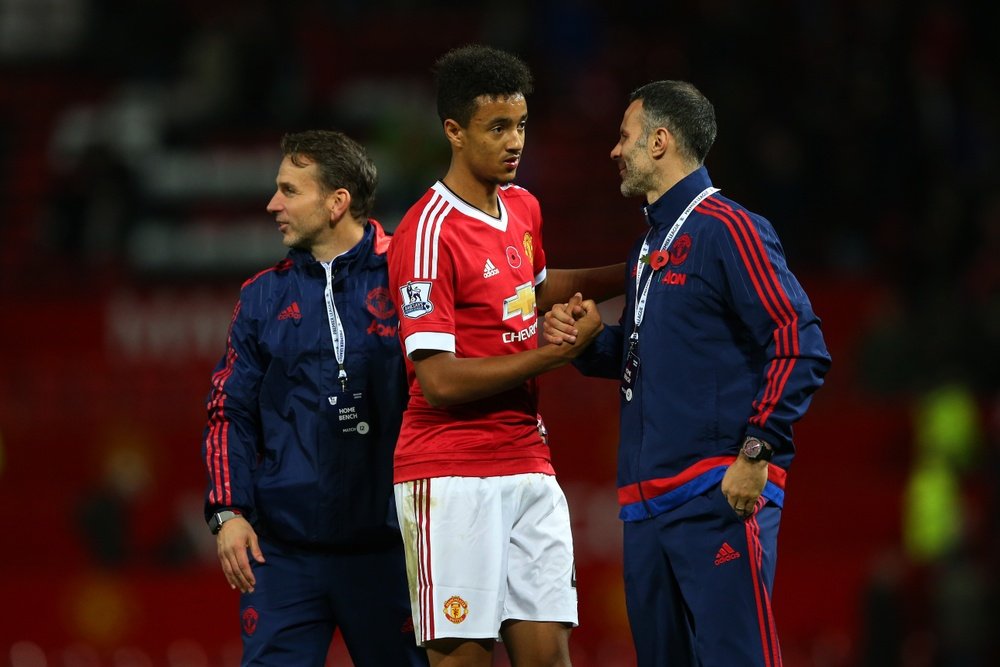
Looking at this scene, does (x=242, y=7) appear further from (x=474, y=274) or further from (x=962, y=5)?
(x=474, y=274)

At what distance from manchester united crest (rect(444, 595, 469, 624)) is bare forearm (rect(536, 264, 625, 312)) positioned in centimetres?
126

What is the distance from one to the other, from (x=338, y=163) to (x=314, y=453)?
1.06 m

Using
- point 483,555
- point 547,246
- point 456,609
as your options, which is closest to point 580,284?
point 483,555

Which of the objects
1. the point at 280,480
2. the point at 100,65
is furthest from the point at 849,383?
the point at 100,65

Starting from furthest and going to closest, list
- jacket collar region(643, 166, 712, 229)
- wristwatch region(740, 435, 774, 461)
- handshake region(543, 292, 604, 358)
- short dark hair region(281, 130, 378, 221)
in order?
short dark hair region(281, 130, 378, 221) < jacket collar region(643, 166, 712, 229) < handshake region(543, 292, 604, 358) < wristwatch region(740, 435, 774, 461)

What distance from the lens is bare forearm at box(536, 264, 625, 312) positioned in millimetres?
5898

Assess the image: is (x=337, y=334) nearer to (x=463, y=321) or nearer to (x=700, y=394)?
(x=463, y=321)

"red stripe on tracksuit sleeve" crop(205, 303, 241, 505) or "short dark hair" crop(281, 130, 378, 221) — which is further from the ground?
"short dark hair" crop(281, 130, 378, 221)

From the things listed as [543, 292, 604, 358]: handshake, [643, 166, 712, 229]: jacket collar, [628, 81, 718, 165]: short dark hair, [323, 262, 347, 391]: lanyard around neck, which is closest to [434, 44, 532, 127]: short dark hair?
[628, 81, 718, 165]: short dark hair

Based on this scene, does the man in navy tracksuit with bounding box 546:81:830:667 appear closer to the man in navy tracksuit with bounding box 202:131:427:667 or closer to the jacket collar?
the jacket collar

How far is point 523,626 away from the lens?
5238mm

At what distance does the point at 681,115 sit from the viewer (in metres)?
5.33

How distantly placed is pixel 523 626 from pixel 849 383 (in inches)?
313

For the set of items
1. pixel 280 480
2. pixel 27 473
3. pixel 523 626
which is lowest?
pixel 27 473
